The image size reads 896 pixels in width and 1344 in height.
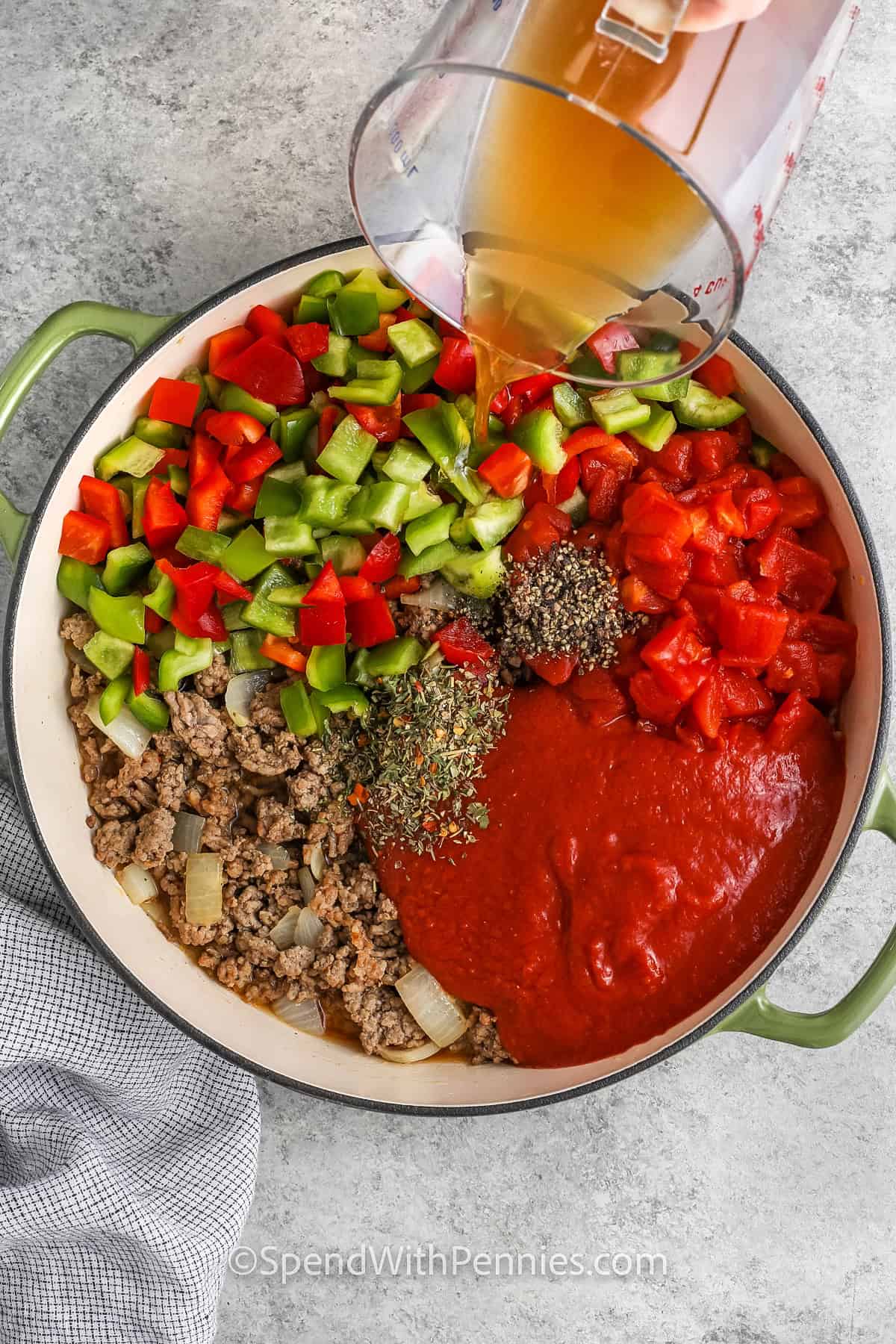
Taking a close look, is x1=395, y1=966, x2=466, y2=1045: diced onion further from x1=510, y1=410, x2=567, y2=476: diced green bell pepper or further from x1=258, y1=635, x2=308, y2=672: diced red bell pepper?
x1=510, y1=410, x2=567, y2=476: diced green bell pepper

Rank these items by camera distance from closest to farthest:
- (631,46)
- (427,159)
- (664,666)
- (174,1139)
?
(631,46) < (427,159) < (664,666) < (174,1139)

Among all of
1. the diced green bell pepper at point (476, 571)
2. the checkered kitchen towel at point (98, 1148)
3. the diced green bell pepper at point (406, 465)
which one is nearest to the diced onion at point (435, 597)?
the diced green bell pepper at point (476, 571)

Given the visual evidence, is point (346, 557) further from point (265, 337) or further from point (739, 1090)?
point (739, 1090)

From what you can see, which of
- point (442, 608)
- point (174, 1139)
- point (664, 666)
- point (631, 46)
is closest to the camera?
point (631, 46)

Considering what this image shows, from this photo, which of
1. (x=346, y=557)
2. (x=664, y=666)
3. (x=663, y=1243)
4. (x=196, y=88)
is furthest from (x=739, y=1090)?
(x=196, y=88)

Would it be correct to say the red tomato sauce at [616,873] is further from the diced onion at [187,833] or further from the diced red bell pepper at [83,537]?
the diced red bell pepper at [83,537]

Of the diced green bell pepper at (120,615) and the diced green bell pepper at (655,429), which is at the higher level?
the diced green bell pepper at (655,429)
